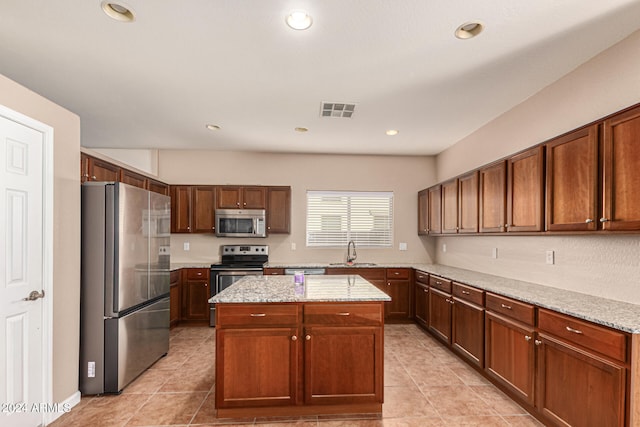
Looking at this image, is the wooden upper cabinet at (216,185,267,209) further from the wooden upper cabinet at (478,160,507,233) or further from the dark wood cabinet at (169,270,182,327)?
the wooden upper cabinet at (478,160,507,233)

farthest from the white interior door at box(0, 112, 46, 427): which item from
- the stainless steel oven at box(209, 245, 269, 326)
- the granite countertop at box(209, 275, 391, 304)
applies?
the stainless steel oven at box(209, 245, 269, 326)

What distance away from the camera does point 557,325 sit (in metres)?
2.08

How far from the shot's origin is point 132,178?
163 inches

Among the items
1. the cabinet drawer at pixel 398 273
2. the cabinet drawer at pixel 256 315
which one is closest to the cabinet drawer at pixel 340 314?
the cabinet drawer at pixel 256 315

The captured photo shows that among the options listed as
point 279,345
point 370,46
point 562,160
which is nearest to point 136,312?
point 279,345

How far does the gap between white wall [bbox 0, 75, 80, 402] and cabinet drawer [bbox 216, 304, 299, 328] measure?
124 centimetres

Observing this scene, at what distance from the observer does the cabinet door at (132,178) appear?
3918 millimetres

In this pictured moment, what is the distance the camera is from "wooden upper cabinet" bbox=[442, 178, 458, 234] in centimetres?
403

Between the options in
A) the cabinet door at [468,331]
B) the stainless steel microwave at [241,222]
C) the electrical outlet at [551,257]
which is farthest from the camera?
the stainless steel microwave at [241,222]

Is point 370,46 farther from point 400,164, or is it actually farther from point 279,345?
point 400,164

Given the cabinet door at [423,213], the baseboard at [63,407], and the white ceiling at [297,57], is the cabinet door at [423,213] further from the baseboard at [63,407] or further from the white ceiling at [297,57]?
the baseboard at [63,407]

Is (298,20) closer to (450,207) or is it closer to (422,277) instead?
(450,207)

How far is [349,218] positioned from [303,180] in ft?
3.37

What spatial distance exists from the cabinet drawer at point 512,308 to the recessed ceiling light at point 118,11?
3.33 metres
